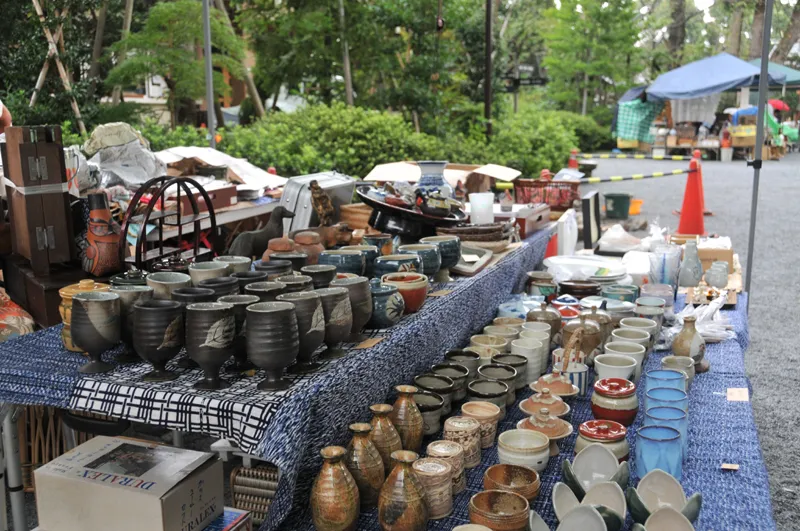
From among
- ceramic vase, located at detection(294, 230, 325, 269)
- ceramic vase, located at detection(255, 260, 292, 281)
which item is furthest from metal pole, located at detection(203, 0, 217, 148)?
ceramic vase, located at detection(255, 260, 292, 281)

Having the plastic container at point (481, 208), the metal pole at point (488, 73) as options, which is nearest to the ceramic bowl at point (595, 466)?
the plastic container at point (481, 208)

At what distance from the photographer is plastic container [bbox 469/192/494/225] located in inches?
152

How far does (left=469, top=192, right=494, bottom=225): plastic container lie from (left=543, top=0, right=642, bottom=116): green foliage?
Result: 72.2ft

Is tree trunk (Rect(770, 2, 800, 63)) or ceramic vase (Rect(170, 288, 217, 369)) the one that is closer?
ceramic vase (Rect(170, 288, 217, 369))

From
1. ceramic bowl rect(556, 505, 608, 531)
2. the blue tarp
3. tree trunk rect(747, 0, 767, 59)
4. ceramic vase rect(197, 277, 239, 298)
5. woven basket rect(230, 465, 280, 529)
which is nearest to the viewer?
ceramic bowl rect(556, 505, 608, 531)

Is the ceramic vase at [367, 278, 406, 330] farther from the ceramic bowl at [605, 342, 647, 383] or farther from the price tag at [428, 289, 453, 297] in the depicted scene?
the ceramic bowl at [605, 342, 647, 383]

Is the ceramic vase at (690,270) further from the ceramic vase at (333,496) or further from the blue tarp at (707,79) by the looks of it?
the blue tarp at (707,79)

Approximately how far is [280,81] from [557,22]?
1687 cm

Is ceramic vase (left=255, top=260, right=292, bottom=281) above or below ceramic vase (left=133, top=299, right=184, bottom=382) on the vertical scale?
above

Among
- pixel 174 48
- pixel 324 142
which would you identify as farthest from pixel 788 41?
pixel 174 48

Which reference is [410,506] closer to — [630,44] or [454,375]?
[454,375]

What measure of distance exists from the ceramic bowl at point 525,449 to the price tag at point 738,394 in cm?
88

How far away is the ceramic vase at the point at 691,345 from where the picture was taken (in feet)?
9.14

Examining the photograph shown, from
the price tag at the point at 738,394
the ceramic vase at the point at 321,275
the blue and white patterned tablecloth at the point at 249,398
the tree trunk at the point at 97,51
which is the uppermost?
the tree trunk at the point at 97,51
